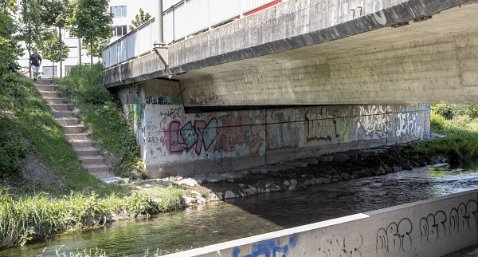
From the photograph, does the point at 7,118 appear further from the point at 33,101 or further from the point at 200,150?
the point at 200,150

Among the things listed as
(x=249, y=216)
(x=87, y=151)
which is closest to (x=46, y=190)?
(x=87, y=151)

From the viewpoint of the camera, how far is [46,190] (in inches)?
582

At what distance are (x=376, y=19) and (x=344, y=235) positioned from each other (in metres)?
3.29

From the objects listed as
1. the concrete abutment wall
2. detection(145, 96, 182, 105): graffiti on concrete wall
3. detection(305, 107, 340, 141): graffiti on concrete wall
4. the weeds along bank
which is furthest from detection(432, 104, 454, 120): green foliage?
A: the weeds along bank

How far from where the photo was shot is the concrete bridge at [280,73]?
7.93 m

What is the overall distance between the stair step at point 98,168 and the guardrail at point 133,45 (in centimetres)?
429

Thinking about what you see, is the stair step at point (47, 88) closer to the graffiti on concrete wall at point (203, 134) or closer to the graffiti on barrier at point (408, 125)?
the graffiti on concrete wall at point (203, 134)

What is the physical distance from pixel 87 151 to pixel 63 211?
594 cm

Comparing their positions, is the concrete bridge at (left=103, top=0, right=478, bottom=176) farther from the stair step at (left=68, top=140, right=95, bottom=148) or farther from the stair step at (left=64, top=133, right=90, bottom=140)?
the stair step at (left=64, top=133, right=90, bottom=140)

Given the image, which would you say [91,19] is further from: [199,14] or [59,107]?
[199,14]

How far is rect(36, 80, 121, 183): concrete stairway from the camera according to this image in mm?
17672

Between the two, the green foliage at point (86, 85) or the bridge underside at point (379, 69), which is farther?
the green foliage at point (86, 85)

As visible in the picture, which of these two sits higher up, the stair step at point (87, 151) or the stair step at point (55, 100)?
the stair step at point (55, 100)

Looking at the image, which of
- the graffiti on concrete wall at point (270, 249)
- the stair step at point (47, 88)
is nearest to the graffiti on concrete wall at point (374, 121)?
the stair step at point (47, 88)
